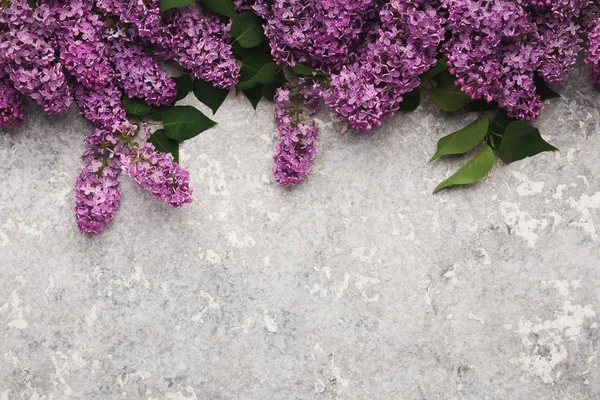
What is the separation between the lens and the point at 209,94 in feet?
4.96

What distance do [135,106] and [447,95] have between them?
0.57 metres

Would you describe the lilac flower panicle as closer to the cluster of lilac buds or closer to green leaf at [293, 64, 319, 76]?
the cluster of lilac buds

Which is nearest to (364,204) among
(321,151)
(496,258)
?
(321,151)

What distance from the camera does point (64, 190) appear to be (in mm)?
1538

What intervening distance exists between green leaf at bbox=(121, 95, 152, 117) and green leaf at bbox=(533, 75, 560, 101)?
2.35 feet

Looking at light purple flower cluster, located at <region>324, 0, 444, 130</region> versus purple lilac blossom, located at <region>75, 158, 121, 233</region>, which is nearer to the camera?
light purple flower cluster, located at <region>324, 0, 444, 130</region>

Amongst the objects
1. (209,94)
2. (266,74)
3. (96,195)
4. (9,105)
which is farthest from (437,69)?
(9,105)

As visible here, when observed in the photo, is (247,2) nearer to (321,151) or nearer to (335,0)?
(335,0)

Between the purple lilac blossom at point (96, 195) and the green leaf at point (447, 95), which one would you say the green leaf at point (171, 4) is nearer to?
the purple lilac blossom at point (96, 195)

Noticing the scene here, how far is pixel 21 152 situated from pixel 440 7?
82cm

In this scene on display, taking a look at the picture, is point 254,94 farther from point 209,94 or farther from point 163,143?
point 163,143

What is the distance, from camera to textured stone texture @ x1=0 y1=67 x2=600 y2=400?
1.50 metres

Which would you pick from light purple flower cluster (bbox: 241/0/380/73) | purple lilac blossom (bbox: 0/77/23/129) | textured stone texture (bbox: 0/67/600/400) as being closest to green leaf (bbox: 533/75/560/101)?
textured stone texture (bbox: 0/67/600/400)

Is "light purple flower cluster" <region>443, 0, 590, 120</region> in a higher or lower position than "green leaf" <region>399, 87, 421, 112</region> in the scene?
higher
